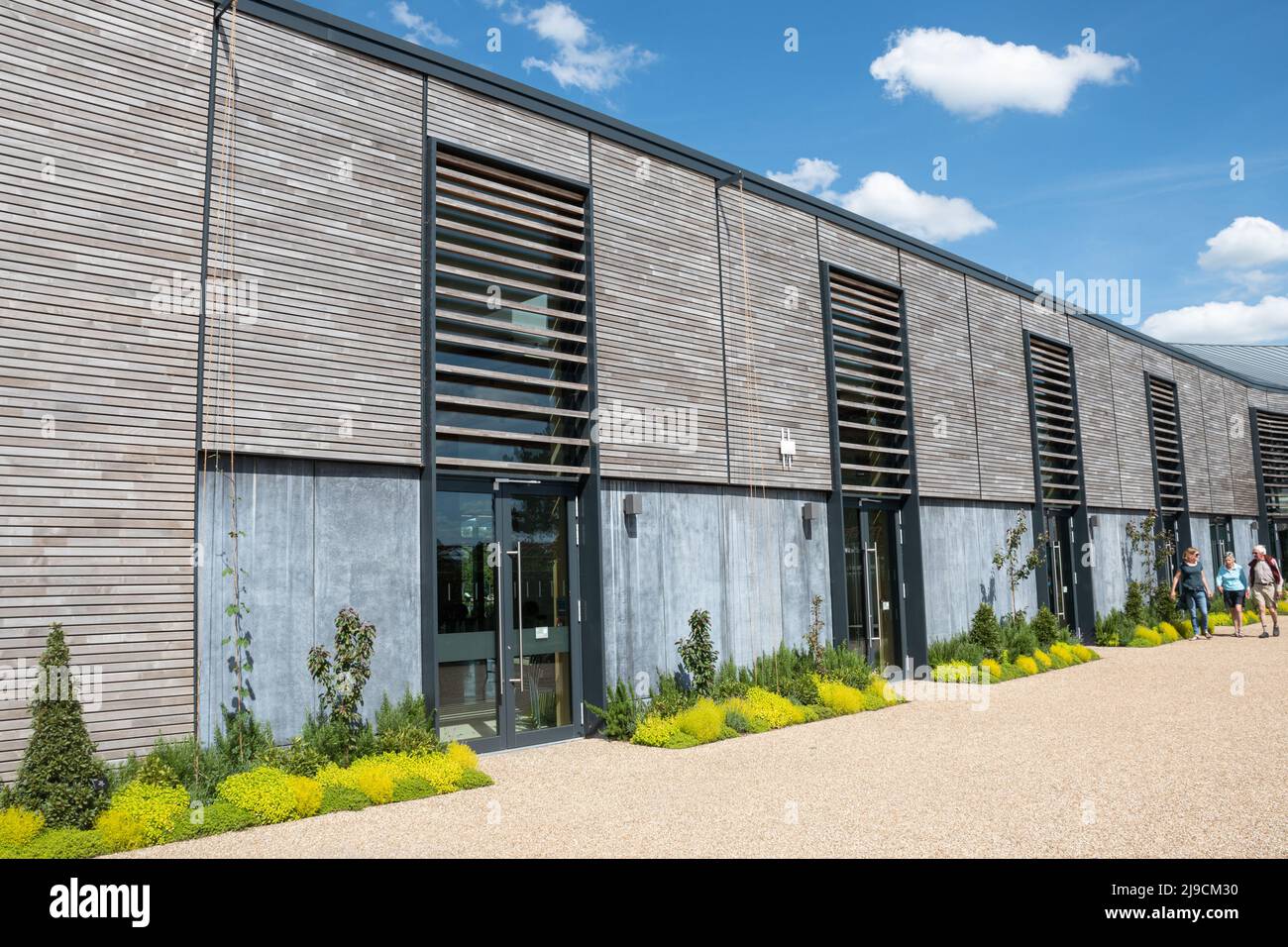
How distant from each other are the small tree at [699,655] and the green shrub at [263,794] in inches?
190

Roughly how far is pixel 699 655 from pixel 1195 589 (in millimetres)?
14191

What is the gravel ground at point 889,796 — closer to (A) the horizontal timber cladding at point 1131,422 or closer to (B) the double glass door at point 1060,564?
(B) the double glass door at point 1060,564

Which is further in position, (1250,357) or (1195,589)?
(1250,357)

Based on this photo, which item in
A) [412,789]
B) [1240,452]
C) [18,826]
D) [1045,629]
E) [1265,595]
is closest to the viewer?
[18,826]

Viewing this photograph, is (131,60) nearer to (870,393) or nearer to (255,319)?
(255,319)

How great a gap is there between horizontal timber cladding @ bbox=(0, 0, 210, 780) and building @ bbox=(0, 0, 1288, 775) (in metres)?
0.02

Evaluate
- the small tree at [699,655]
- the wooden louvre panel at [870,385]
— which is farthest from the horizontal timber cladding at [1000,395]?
the small tree at [699,655]

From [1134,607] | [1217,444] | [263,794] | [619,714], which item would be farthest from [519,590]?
[1217,444]

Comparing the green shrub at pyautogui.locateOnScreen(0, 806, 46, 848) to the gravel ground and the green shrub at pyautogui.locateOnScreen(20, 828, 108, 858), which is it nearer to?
the green shrub at pyautogui.locateOnScreen(20, 828, 108, 858)

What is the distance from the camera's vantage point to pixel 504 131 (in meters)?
9.95

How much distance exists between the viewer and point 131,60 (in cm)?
744

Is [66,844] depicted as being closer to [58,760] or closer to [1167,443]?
[58,760]

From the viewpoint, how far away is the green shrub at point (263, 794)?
6.44 metres

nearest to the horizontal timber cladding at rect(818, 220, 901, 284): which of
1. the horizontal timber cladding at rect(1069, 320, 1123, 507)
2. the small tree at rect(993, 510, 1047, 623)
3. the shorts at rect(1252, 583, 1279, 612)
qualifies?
the small tree at rect(993, 510, 1047, 623)
